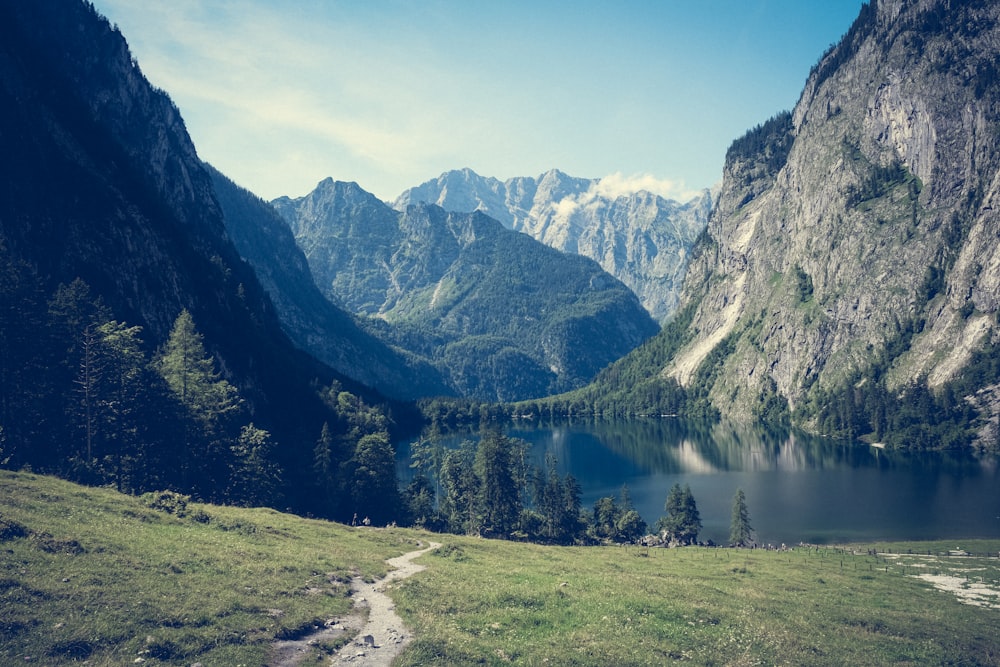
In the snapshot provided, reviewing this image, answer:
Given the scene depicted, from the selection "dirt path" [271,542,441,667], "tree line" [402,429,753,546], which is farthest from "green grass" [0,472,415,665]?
"tree line" [402,429,753,546]

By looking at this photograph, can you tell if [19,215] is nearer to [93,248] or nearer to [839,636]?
[93,248]

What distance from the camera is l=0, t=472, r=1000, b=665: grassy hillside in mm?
25406

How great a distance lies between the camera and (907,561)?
78562 mm

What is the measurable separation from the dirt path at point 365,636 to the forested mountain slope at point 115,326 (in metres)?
28.8

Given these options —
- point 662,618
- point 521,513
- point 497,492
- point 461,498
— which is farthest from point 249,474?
point 662,618

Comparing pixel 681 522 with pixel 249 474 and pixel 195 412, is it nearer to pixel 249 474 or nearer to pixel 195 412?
pixel 249 474

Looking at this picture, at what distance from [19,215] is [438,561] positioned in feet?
290

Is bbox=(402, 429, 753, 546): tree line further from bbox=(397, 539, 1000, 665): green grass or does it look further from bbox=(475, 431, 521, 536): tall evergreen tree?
bbox=(397, 539, 1000, 665): green grass

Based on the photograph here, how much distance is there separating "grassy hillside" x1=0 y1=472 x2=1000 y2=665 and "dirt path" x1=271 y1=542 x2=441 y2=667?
2.56 feet

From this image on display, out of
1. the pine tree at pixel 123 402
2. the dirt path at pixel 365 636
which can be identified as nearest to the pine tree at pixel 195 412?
the pine tree at pixel 123 402

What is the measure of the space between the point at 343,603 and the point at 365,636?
17.8 feet

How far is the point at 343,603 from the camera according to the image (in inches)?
1324

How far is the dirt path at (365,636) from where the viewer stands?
26.0 m

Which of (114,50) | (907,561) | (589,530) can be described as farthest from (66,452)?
(114,50)
